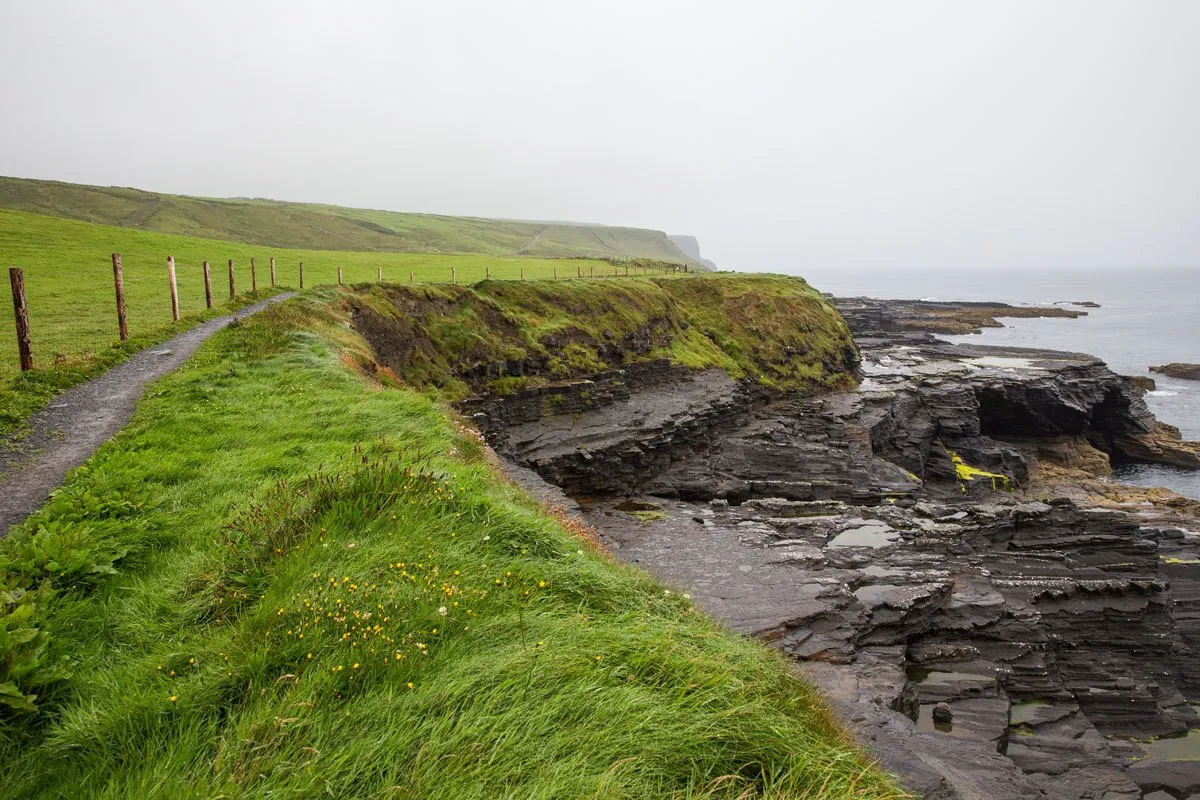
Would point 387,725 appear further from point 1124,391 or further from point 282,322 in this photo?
point 1124,391

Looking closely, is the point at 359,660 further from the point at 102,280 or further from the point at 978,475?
the point at 978,475

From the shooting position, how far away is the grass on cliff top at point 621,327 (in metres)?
37.0

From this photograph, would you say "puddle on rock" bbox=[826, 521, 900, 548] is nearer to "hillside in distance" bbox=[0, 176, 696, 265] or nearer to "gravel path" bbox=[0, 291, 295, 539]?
"gravel path" bbox=[0, 291, 295, 539]

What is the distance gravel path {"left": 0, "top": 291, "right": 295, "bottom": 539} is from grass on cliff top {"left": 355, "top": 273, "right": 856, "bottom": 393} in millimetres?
17072

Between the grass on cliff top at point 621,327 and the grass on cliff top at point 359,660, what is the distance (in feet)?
84.6

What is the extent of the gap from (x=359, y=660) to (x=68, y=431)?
9.36m

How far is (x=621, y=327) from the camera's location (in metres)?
49.2

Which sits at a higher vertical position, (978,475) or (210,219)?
(210,219)

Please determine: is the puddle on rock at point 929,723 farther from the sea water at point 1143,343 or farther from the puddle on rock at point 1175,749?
the sea water at point 1143,343

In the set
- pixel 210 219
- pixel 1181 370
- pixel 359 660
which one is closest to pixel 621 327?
pixel 359 660

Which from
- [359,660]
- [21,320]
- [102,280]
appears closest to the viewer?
[359,660]

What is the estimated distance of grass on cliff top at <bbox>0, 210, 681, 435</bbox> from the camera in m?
15.0

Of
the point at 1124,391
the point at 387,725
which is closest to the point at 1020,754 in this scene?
the point at 387,725

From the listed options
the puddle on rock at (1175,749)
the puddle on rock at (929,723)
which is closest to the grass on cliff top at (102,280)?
the puddle on rock at (929,723)
